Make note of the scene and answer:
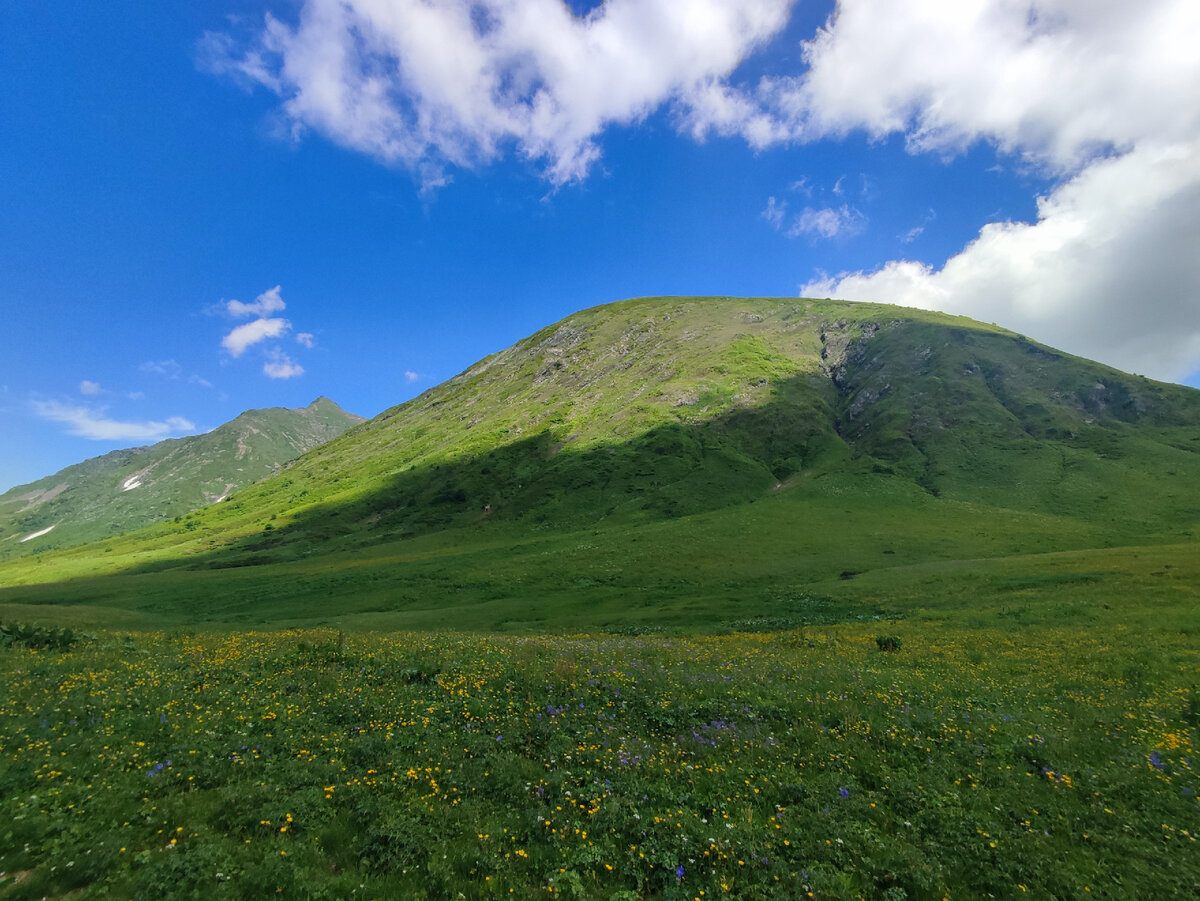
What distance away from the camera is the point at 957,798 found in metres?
10.2

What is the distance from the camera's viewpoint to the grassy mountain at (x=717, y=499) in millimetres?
56281

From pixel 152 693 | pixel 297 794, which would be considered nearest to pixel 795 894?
Result: pixel 297 794

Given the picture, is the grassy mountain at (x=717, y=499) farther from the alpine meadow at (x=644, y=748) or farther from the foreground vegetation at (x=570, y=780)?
the foreground vegetation at (x=570, y=780)

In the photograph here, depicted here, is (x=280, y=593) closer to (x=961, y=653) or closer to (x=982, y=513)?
(x=961, y=653)

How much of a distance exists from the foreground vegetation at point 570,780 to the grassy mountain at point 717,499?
28215mm

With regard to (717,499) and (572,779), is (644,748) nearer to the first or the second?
(572,779)

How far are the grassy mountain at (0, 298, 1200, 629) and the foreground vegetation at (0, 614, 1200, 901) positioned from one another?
28215mm

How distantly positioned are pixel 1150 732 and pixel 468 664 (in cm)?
1888

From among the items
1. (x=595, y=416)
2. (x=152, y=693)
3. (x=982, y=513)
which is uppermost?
(x=595, y=416)

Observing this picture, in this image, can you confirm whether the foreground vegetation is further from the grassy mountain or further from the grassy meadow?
the grassy mountain

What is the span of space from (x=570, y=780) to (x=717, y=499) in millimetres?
100005

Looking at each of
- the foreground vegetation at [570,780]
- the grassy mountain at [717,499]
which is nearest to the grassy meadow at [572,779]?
the foreground vegetation at [570,780]

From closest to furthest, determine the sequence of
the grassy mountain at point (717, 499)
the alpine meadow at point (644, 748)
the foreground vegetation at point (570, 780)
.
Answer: the foreground vegetation at point (570, 780) < the alpine meadow at point (644, 748) < the grassy mountain at point (717, 499)

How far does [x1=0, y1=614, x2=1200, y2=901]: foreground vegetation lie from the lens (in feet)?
25.4
